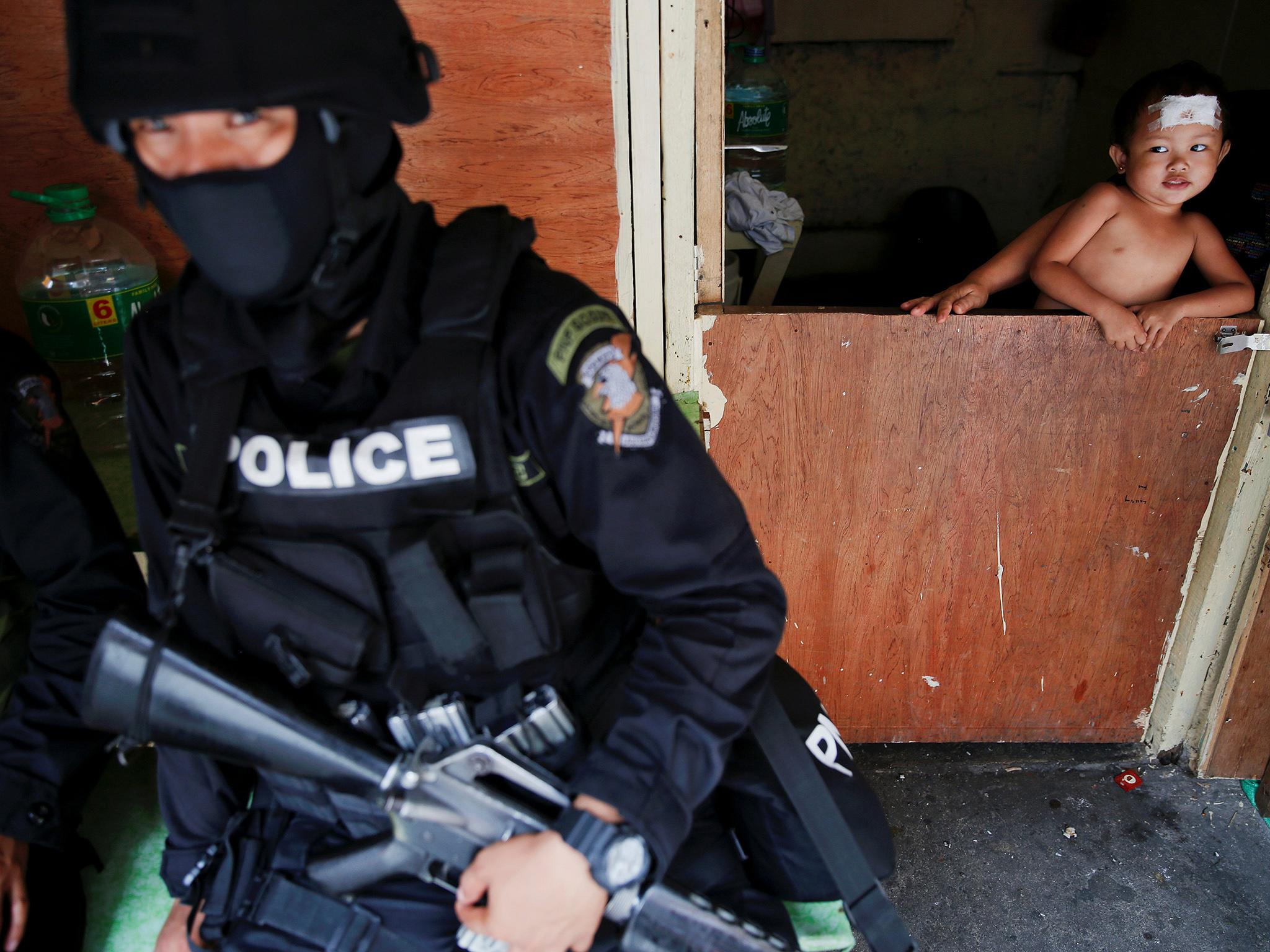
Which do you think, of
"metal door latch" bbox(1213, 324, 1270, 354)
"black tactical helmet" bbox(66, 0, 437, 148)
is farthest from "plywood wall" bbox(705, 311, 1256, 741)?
"black tactical helmet" bbox(66, 0, 437, 148)

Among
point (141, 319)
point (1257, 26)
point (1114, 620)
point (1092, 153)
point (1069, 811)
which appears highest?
point (1257, 26)

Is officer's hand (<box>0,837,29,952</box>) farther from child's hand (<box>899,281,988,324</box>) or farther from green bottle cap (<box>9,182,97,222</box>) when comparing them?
child's hand (<box>899,281,988,324</box>)

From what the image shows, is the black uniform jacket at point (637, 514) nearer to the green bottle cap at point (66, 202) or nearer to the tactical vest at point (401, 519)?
the tactical vest at point (401, 519)

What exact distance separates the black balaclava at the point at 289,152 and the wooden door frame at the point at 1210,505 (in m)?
0.80

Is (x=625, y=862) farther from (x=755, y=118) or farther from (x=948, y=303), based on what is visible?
(x=755, y=118)

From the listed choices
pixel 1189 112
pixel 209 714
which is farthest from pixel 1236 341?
pixel 209 714

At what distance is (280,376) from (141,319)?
25cm

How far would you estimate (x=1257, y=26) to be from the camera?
10.3 feet

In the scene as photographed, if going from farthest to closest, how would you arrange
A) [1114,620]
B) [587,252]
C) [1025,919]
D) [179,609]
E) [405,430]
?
1. [1114,620]
2. [1025,919]
3. [587,252]
4. [179,609]
5. [405,430]

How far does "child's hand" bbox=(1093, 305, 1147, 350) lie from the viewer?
70.7 inches

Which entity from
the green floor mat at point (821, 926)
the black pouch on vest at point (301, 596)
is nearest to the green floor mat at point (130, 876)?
the green floor mat at point (821, 926)

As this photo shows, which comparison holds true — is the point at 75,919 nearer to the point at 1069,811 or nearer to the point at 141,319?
the point at 141,319

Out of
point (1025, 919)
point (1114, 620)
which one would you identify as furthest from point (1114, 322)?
point (1025, 919)

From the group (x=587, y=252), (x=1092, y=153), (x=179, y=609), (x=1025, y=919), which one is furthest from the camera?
(x=1092, y=153)
